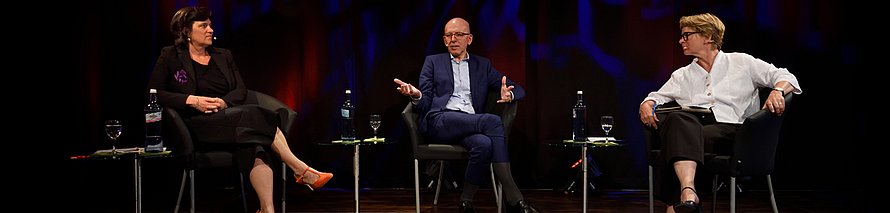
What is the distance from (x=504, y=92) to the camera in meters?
4.05

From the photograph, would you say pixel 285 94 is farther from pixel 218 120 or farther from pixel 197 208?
pixel 218 120

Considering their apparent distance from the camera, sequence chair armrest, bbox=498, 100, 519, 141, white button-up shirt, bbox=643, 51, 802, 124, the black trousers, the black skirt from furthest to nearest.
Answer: chair armrest, bbox=498, 100, 519, 141
the black skirt
white button-up shirt, bbox=643, 51, 802, 124
the black trousers

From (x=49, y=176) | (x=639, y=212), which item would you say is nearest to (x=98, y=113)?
(x=49, y=176)

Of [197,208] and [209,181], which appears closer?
[197,208]

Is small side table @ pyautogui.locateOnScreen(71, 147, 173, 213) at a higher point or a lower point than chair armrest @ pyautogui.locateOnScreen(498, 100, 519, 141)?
lower

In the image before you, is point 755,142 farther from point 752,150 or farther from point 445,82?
point 445,82

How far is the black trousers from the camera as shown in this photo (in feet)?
10.2

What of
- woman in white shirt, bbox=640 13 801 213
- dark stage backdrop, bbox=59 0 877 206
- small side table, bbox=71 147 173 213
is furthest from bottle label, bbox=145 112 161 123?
woman in white shirt, bbox=640 13 801 213

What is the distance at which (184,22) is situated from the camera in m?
3.76

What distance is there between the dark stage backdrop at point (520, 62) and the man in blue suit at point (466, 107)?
0.75m

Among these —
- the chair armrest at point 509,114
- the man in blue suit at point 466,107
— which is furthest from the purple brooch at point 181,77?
the chair armrest at point 509,114

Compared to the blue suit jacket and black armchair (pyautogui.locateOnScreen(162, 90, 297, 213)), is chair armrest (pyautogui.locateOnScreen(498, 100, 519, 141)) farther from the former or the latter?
black armchair (pyautogui.locateOnScreen(162, 90, 297, 213))

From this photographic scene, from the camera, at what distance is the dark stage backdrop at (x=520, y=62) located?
497cm

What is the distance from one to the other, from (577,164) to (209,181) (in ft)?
8.64
